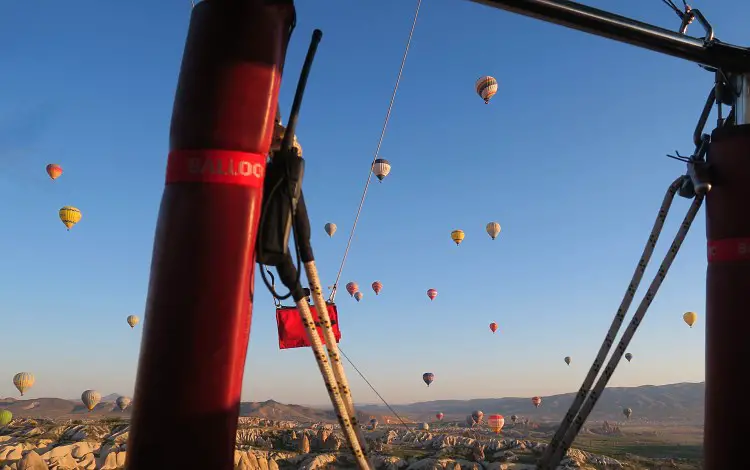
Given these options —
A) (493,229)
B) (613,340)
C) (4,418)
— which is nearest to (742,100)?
(613,340)

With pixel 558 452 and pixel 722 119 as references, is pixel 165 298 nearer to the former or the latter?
pixel 558 452

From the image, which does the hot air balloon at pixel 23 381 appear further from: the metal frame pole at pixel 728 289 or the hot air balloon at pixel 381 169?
the metal frame pole at pixel 728 289

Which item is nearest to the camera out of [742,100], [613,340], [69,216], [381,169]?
[613,340]

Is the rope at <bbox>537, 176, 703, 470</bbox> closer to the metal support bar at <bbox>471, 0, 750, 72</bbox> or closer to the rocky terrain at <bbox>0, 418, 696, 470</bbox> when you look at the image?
the metal support bar at <bbox>471, 0, 750, 72</bbox>

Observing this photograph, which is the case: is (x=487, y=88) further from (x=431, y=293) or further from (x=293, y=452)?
(x=293, y=452)

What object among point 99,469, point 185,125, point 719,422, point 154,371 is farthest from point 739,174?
point 99,469

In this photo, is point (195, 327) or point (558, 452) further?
point (558, 452)
